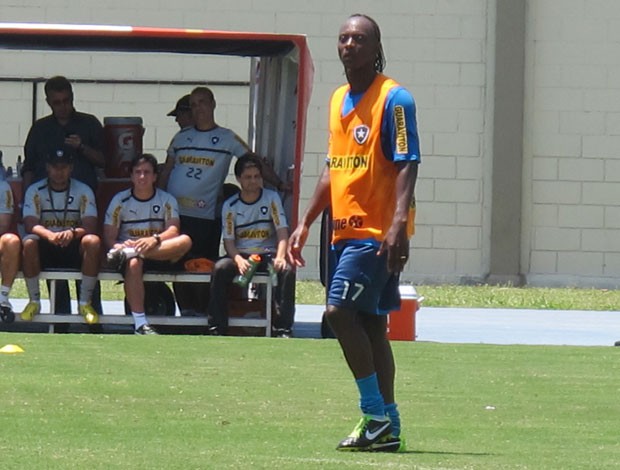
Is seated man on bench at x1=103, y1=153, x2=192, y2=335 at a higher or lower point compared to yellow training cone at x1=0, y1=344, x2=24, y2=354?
higher

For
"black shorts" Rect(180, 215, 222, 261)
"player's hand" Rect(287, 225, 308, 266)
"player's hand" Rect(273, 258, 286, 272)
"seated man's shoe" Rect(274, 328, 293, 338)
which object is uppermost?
"player's hand" Rect(287, 225, 308, 266)

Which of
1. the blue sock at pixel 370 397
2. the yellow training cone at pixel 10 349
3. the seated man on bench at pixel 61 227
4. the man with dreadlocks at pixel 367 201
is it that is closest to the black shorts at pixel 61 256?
the seated man on bench at pixel 61 227

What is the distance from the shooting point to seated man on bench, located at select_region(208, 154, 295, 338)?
12.7 metres

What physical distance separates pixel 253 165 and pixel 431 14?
705cm

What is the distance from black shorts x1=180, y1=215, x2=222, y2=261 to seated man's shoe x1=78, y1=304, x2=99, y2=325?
3.49 feet

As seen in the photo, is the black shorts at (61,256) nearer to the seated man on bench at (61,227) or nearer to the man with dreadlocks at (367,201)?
the seated man on bench at (61,227)

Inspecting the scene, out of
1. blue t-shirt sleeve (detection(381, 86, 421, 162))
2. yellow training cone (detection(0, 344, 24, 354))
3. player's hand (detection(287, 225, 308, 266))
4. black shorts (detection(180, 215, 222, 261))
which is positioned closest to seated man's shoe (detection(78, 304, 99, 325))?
black shorts (detection(180, 215, 222, 261))

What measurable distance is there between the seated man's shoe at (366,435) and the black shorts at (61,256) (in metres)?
6.33

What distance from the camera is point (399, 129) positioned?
6.92m

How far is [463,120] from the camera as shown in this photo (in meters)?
19.5

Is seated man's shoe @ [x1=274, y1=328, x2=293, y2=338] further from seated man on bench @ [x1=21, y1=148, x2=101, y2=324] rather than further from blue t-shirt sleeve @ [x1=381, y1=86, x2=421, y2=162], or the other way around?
blue t-shirt sleeve @ [x1=381, y1=86, x2=421, y2=162]

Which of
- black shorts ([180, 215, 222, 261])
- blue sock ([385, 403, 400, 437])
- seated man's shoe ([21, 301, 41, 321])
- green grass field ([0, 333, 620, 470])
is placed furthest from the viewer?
black shorts ([180, 215, 222, 261])

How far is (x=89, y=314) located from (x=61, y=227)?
0.79 m

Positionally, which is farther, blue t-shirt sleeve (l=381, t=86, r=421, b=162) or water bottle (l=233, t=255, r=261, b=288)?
water bottle (l=233, t=255, r=261, b=288)
